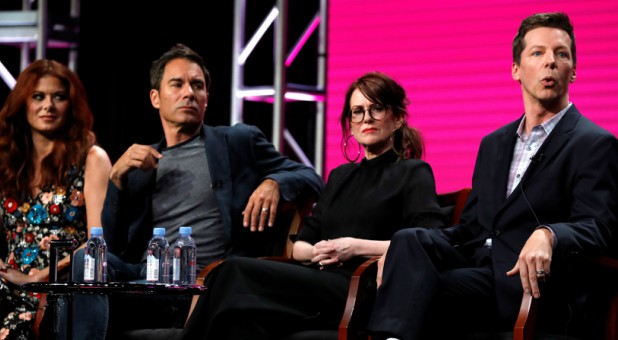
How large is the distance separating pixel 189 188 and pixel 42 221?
66cm

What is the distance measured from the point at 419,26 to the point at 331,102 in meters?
0.66

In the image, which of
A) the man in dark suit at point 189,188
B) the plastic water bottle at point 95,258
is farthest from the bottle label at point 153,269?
the man in dark suit at point 189,188

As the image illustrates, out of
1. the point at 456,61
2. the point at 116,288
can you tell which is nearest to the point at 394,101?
the point at 116,288

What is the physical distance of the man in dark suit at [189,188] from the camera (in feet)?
13.4

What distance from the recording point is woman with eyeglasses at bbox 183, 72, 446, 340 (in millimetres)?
3551

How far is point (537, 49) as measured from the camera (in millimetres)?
3490

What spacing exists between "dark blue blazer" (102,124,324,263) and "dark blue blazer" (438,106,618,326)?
956 mm

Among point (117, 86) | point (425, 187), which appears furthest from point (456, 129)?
point (117, 86)

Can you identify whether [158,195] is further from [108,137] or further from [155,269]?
[108,137]

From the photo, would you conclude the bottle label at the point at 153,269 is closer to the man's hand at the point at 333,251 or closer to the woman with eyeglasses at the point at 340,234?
the woman with eyeglasses at the point at 340,234

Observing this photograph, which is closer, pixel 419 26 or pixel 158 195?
pixel 158 195

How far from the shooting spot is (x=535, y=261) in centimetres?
301

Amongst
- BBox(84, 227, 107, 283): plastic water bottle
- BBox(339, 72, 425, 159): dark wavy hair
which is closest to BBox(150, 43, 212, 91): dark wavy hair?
BBox(339, 72, 425, 159): dark wavy hair

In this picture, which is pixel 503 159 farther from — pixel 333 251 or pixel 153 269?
pixel 153 269
